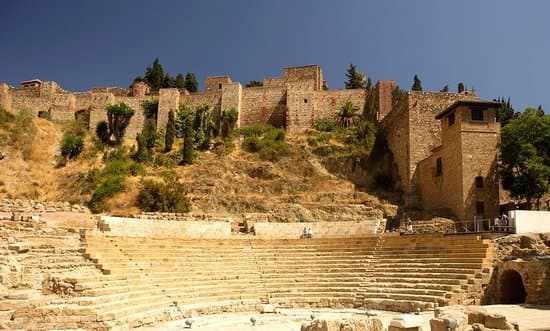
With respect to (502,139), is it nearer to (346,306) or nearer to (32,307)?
(346,306)

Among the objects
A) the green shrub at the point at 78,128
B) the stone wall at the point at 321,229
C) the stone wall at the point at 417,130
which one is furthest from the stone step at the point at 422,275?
the green shrub at the point at 78,128

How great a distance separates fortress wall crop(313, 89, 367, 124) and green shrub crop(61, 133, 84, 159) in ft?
56.3

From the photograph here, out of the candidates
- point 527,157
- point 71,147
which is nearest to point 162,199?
point 71,147

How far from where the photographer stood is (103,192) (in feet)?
85.7

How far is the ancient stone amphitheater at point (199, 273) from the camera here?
10.3 m

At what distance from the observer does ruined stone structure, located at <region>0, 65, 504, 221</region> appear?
2122 cm

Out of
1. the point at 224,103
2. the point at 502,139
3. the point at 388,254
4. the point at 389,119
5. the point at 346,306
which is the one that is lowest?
the point at 346,306

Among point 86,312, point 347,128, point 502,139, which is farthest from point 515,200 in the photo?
point 86,312

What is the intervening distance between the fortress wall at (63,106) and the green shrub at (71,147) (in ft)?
19.1

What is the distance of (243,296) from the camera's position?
48.3ft

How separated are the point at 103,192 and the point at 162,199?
4154mm

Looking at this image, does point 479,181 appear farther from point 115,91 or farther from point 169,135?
point 115,91

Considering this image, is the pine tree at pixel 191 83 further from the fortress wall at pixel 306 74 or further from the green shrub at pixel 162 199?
the green shrub at pixel 162 199

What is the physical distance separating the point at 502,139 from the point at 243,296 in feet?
47.8
